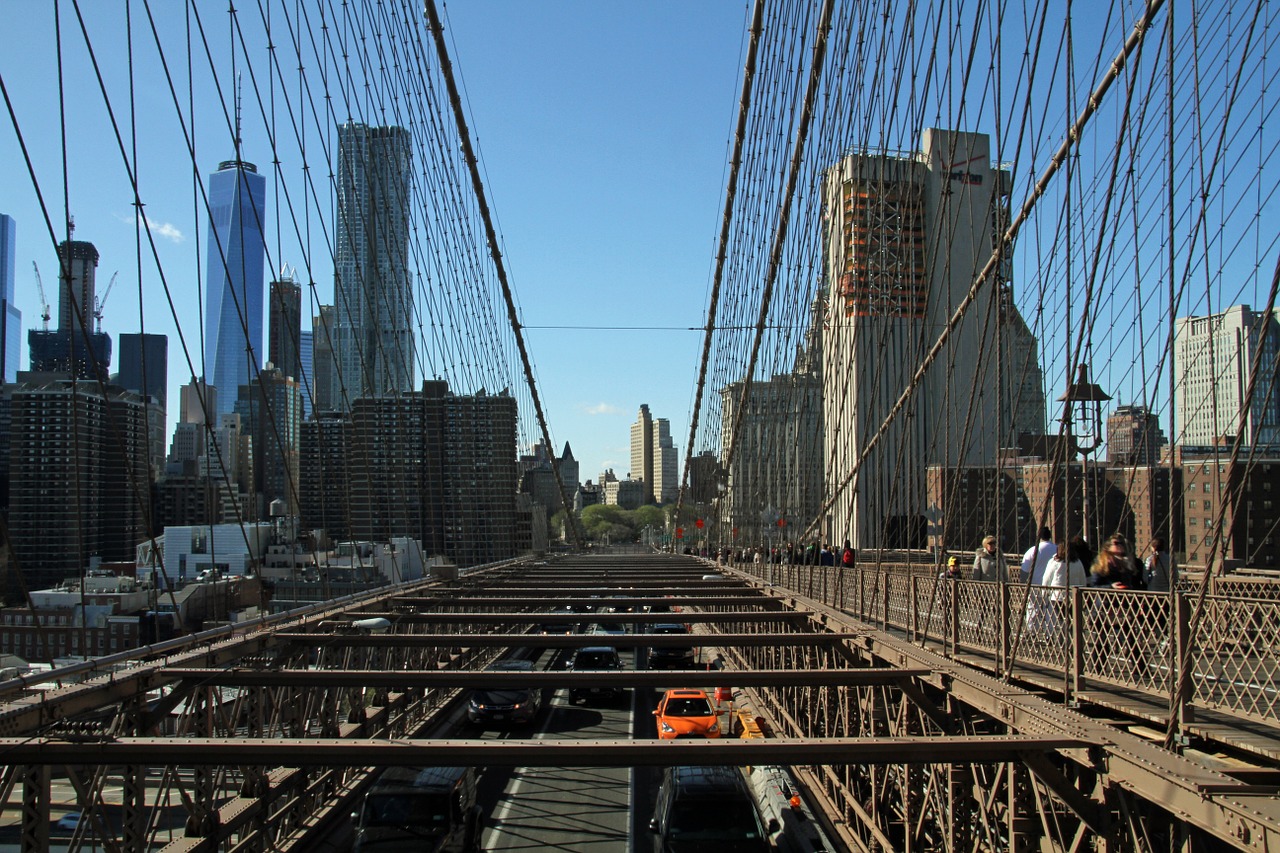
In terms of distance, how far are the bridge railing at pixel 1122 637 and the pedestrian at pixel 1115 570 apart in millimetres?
424

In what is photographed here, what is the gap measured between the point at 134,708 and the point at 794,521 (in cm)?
2438

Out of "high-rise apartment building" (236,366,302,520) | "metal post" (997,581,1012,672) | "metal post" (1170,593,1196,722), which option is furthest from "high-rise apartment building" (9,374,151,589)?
"metal post" (1170,593,1196,722)

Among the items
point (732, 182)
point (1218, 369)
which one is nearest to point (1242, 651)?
point (1218, 369)

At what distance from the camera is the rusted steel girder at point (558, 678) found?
25.5 ft

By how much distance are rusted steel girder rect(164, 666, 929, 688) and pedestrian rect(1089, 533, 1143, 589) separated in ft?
5.07

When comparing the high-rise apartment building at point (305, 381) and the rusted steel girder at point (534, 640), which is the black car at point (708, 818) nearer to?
the rusted steel girder at point (534, 640)

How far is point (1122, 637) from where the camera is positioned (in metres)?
6.04

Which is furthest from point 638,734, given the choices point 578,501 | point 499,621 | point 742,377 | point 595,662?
point 578,501

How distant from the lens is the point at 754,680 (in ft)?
26.5

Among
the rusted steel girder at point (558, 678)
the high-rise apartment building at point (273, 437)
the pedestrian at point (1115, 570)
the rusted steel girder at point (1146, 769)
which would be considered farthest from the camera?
the high-rise apartment building at point (273, 437)

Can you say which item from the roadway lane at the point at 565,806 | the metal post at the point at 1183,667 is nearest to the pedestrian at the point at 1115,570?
the metal post at the point at 1183,667

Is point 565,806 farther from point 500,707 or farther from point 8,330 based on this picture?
point 8,330

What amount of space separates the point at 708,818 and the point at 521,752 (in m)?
5.13

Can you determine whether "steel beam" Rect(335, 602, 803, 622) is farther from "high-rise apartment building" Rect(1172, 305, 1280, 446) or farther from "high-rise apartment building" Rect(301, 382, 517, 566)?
"high-rise apartment building" Rect(1172, 305, 1280, 446)
